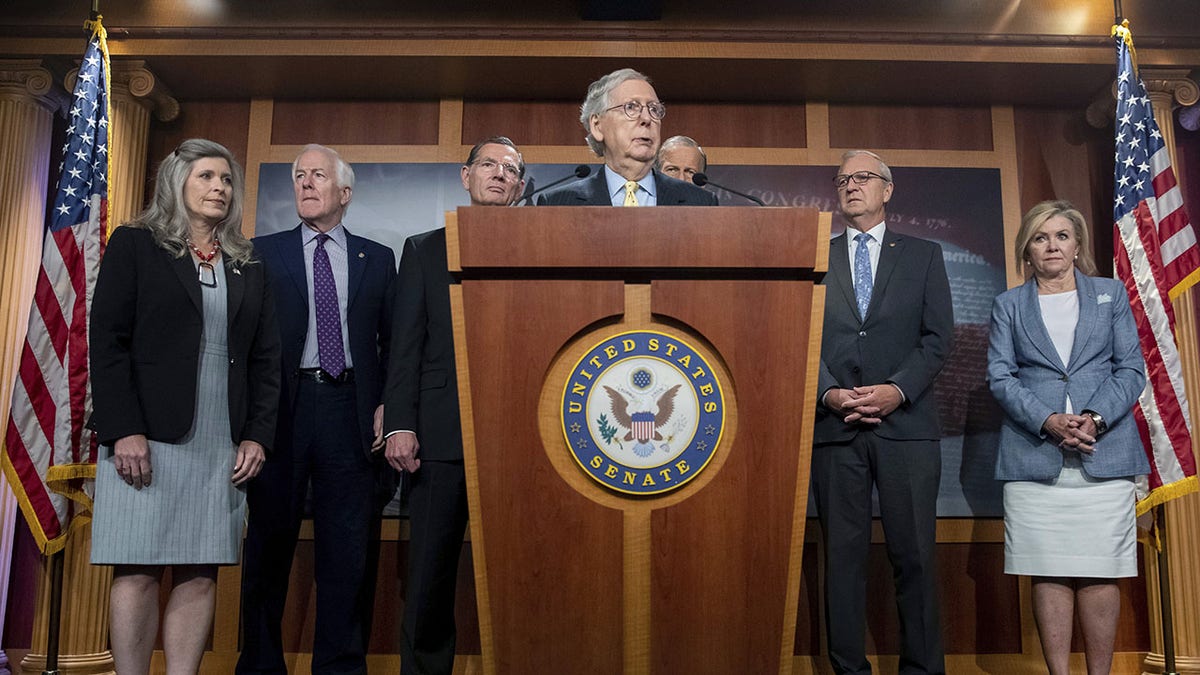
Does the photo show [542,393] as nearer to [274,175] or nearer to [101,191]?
[101,191]

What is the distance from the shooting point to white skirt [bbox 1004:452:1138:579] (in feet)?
9.71

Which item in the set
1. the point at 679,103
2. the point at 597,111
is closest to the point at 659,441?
the point at 597,111

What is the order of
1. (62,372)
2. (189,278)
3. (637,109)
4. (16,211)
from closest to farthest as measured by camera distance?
(637,109) < (189,278) < (62,372) < (16,211)

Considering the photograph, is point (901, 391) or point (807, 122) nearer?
point (901, 391)

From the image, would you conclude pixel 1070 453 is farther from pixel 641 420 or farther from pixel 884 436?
pixel 641 420

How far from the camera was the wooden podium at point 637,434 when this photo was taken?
1684mm

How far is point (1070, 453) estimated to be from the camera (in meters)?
3.04

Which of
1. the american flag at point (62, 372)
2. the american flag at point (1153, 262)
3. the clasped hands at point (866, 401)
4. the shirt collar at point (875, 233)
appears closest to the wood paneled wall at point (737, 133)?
Result: the american flag at point (1153, 262)

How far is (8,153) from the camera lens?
3.91m

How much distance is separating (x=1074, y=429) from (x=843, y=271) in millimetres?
820

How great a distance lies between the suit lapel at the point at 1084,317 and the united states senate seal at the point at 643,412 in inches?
73.3

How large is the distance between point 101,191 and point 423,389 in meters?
1.56

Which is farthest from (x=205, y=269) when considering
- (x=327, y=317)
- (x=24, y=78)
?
(x=24, y=78)

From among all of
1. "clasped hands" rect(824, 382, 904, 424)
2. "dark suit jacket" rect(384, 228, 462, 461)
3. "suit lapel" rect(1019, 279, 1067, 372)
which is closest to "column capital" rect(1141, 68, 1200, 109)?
"suit lapel" rect(1019, 279, 1067, 372)
